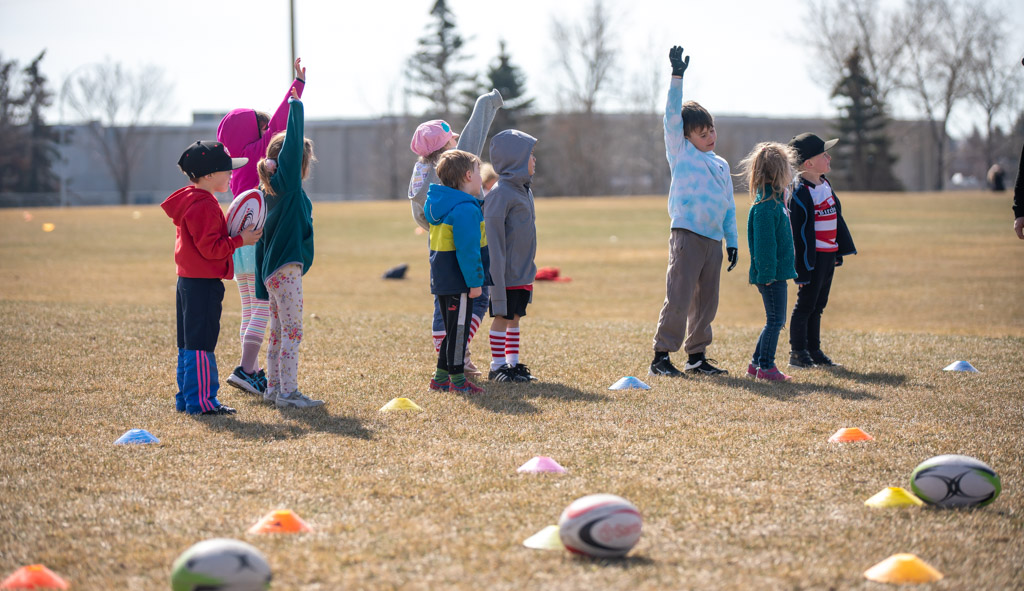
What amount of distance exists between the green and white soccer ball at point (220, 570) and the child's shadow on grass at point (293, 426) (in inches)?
92.4

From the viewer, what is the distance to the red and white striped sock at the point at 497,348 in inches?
305

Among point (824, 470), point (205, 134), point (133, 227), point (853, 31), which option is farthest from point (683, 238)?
point (205, 134)

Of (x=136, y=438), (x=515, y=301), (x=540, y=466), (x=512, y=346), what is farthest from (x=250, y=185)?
(x=540, y=466)

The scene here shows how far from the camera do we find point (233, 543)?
133 inches

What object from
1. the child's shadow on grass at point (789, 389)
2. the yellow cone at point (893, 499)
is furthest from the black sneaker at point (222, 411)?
the yellow cone at point (893, 499)

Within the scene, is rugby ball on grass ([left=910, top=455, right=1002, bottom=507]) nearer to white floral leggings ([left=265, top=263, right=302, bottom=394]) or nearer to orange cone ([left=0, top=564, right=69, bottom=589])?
orange cone ([left=0, top=564, right=69, bottom=589])

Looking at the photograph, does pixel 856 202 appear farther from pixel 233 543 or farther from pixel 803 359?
pixel 233 543

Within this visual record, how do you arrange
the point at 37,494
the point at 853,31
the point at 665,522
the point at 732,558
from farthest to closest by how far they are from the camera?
the point at 853,31, the point at 37,494, the point at 665,522, the point at 732,558

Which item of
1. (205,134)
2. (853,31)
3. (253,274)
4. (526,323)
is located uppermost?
(853,31)

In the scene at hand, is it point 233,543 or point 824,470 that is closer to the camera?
point 233,543

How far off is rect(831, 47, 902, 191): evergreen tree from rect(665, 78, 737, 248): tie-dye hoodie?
61.8 m

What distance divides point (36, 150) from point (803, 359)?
258 feet

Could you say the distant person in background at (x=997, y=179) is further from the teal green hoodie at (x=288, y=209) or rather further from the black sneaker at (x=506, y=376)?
the teal green hoodie at (x=288, y=209)

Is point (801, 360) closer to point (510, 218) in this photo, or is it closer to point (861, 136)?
point (510, 218)
